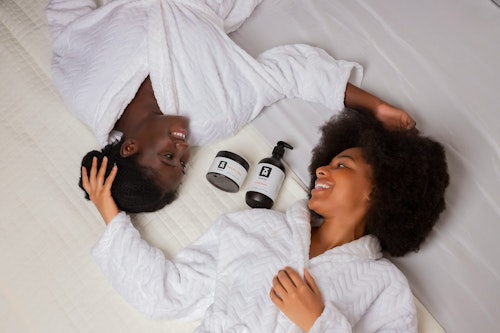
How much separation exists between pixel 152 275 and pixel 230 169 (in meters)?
0.35

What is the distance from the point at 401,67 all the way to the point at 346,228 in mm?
610

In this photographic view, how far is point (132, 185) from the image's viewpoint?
5.02 ft

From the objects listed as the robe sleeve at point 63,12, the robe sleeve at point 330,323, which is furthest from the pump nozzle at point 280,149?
the robe sleeve at point 63,12

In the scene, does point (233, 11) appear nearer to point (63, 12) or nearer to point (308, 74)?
point (308, 74)

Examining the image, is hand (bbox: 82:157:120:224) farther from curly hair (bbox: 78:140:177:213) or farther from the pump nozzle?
the pump nozzle

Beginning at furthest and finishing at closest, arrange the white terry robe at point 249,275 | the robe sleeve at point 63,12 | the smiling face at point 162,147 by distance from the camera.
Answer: the robe sleeve at point 63,12 → the smiling face at point 162,147 → the white terry robe at point 249,275

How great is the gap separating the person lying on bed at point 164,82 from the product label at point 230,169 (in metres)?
0.09

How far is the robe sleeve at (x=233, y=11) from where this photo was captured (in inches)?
72.7

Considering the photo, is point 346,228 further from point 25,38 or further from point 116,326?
point 25,38

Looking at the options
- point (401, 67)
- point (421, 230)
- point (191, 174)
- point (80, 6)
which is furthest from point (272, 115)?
point (80, 6)

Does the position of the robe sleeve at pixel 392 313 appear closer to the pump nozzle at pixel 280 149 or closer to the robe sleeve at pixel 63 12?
the pump nozzle at pixel 280 149

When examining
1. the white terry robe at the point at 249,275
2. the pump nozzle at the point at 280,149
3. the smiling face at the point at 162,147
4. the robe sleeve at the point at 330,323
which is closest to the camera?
the robe sleeve at the point at 330,323

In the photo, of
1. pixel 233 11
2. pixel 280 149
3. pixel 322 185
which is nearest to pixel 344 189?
pixel 322 185

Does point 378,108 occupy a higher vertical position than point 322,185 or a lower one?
higher
